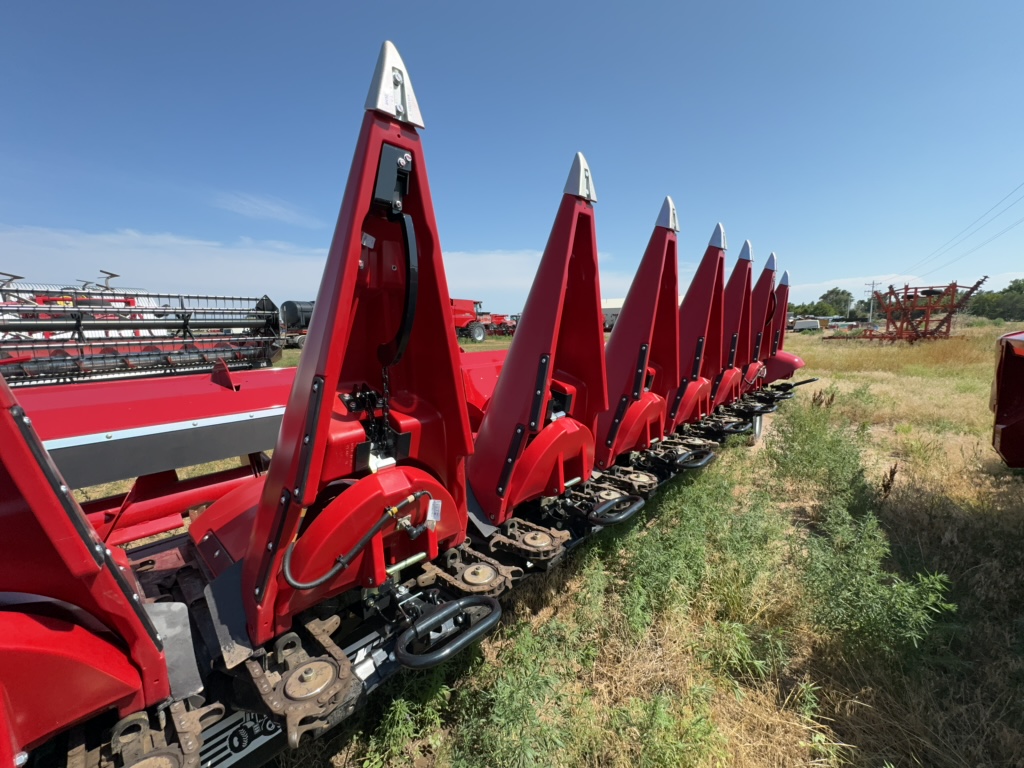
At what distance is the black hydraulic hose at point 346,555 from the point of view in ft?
5.39

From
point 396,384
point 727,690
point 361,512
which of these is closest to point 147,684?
point 361,512

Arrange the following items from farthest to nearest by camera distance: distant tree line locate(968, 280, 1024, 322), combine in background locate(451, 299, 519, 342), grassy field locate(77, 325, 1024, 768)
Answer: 1. distant tree line locate(968, 280, 1024, 322)
2. combine in background locate(451, 299, 519, 342)
3. grassy field locate(77, 325, 1024, 768)

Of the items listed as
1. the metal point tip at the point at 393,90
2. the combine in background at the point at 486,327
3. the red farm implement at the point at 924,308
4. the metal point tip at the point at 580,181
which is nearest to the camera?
the metal point tip at the point at 393,90

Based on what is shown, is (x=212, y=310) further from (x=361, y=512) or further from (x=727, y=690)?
(x=727, y=690)

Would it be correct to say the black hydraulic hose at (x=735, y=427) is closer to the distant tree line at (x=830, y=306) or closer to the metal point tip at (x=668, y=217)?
the metal point tip at (x=668, y=217)

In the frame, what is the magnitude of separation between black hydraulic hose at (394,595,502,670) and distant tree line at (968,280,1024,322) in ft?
264

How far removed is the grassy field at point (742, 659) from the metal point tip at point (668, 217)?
2.43m

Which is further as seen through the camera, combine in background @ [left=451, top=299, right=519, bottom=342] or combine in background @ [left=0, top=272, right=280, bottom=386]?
combine in background @ [left=451, top=299, right=519, bottom=342]

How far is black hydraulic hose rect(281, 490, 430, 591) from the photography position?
1.64 m

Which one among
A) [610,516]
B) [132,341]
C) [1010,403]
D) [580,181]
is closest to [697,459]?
[610,516]

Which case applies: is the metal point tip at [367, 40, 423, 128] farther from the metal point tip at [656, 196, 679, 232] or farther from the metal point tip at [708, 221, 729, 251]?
the metal point tip at [708, 221, 729, 251]

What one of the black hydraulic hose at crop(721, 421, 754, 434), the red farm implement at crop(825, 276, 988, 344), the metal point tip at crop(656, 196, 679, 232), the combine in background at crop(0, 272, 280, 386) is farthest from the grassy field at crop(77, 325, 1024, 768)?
the red farm implement at crop(825, 276, 988, 344)

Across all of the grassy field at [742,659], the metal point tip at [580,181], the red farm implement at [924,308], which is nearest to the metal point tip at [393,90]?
the metal point tip at [580,181]

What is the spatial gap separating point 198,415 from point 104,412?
0.40 m
